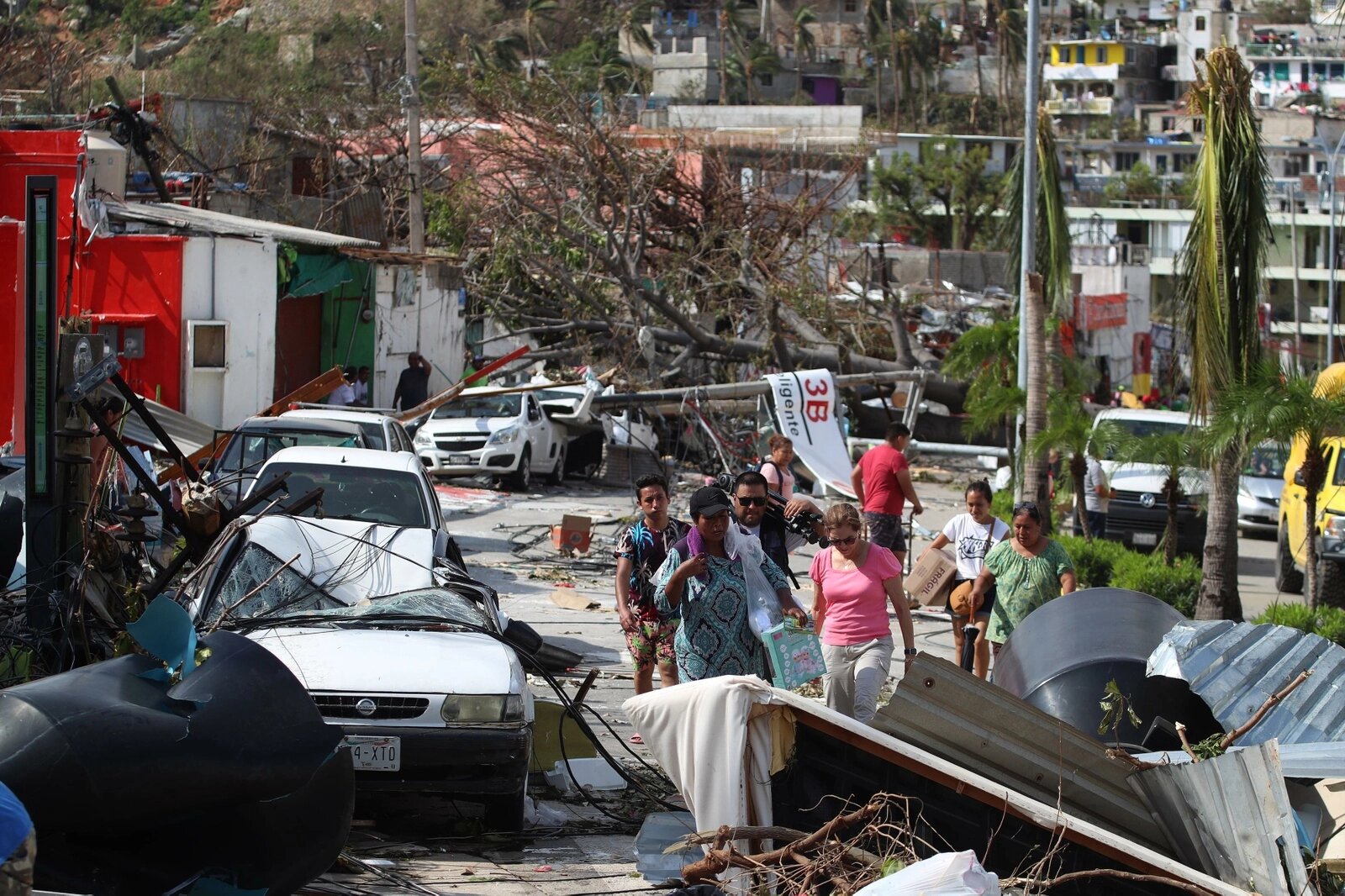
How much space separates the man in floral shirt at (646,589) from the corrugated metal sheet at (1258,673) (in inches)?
102

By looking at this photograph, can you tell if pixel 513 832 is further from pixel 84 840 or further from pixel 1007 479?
pixel 1007 479

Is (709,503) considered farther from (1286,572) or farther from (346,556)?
(1286,572)

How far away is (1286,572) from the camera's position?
1897 centimetres

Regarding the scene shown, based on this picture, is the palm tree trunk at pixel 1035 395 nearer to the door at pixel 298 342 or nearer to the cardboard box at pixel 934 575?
the cardboard box at pixel 934 575

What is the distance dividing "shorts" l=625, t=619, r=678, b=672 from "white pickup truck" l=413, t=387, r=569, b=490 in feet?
46.6

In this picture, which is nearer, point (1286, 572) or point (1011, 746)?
point (1011, 746)

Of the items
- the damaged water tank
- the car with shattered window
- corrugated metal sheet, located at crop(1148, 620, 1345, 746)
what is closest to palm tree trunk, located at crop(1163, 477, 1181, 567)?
the damaged water tank

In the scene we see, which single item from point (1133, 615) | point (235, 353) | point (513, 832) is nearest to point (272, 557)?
point (513, 832)

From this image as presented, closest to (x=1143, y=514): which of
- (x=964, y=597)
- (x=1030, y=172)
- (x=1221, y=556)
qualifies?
(x=1030, y=172)

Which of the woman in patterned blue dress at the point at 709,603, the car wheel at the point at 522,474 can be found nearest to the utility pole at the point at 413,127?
the car wheel at the point at 522,474

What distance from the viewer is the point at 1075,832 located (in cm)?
539

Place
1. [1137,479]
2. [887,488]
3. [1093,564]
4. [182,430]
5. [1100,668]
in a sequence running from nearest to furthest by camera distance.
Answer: [1100,668]
[887,488]
[182,430]
[1093,564]
[1137,479]

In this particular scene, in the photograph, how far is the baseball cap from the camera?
305 inches

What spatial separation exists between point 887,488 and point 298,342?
15790 mm
